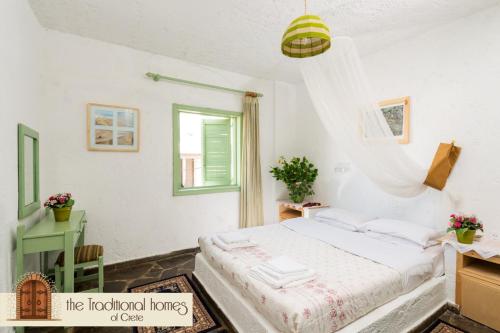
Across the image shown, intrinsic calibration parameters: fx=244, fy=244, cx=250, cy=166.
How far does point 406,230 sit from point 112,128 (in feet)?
11.7

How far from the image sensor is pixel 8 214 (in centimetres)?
175

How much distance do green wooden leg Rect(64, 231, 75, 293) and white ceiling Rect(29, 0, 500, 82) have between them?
2145 mm

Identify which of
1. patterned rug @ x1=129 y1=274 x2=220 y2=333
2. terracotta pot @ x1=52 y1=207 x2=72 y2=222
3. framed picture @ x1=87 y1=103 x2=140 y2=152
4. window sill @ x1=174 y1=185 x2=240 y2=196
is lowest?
patterned rug @ x1=129 y1=274 x2=220 y2=333

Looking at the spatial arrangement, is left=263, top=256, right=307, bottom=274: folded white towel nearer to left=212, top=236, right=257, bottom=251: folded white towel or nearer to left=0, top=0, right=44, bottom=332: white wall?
left=212, top=236, right=257, bottom=251: folded white towel

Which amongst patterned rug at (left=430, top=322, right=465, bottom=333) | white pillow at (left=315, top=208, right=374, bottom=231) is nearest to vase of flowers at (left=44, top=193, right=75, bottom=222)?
white pillow at (left=315, top=208, right=374, bottom=231)

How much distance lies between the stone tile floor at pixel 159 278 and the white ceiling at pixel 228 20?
2.80 metres

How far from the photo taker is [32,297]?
5.20 feet

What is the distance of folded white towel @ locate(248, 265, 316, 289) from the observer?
1.66 meters

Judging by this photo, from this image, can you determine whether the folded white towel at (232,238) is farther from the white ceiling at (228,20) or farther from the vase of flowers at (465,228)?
the white ceiling at (228,20)

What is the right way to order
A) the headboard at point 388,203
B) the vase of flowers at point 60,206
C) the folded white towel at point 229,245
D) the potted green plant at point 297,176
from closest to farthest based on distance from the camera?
1. the vase of flowers at point 60,206
2. the folded white towel at point 229,245
3. the headboard at point 388,203
4. the potted green plant at point 297,176

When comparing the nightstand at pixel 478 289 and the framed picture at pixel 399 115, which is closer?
the nightstand at pixel 478 289

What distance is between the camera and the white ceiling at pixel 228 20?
2305mm

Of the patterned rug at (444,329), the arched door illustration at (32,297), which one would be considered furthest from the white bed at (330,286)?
the arched door illustration at (32,297)

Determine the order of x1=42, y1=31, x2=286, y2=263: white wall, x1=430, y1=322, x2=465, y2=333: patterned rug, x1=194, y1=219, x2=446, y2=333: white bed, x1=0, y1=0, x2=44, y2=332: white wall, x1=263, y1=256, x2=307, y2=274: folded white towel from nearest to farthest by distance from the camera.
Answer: x1=194, y1=219, x2=446, y2=333: white bed → x1=0, y1=0, x2=44, y2=332: white wall → x1=263, y1=256, x2=307, y2=274: folded white towel → x1=430, y1=322, x2=465, y2=333: patterned rug → x1=42, y1=31, x2=286, y2=263: white wall
